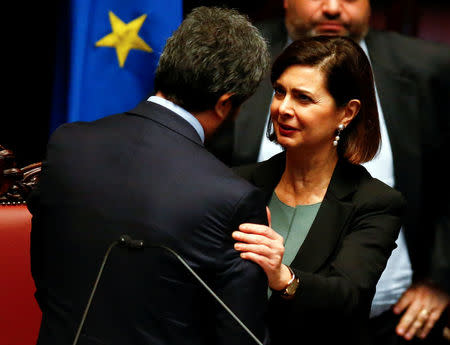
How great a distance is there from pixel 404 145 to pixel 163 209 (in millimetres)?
1134

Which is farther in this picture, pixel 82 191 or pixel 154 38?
pixel 154 38

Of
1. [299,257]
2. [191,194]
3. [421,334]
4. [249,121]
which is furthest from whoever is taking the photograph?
[249,121]

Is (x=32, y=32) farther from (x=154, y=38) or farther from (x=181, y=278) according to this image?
(x=181, y=278)

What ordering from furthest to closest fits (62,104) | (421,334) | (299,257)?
(62,104) < (421,334) < (299,257)

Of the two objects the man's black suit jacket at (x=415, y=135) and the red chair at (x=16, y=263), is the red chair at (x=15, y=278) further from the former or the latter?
the man's black suit jacket at (x=415, y=135)

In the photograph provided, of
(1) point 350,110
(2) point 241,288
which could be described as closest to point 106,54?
(1) point 350,110

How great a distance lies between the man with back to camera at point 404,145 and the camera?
1.99 m

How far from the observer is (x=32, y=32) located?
2.35m

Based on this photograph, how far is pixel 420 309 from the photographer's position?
6.51ft

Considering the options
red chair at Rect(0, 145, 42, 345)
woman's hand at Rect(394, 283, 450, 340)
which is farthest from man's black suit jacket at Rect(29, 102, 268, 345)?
woman's hand at Rect(394, 283, 450, 340)

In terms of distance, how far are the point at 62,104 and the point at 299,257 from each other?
115 cm

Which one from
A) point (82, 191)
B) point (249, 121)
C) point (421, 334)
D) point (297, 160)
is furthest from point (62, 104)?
point (421, 334)

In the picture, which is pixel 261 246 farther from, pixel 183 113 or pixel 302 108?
pixel 302 108

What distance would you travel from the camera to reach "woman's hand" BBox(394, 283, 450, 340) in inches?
77.1
